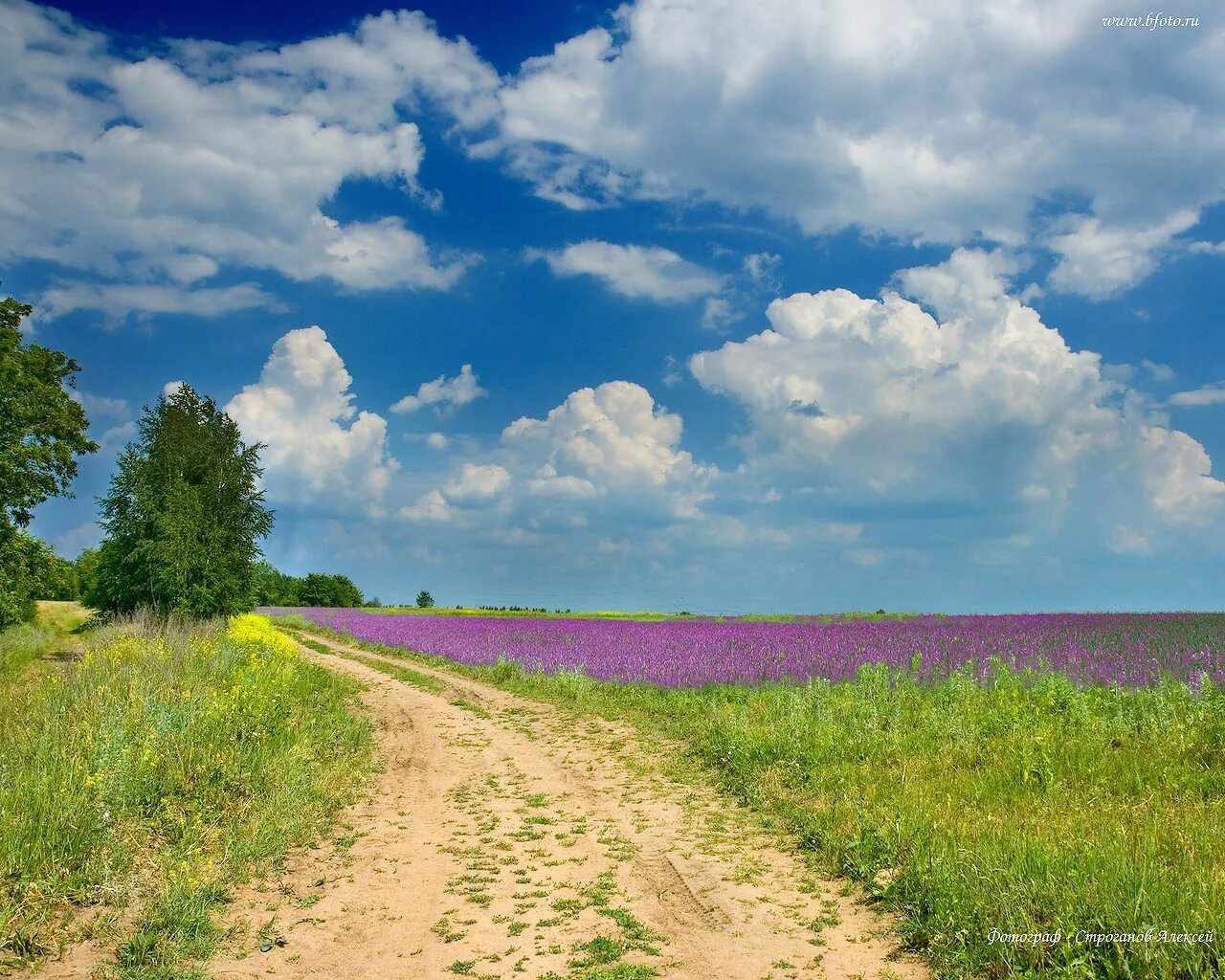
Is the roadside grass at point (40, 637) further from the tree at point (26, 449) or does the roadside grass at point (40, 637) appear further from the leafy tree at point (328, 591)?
the leafy tree at point (328, 591)

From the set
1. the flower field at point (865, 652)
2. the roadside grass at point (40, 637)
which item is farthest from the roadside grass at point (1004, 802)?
the roadside grass at point (40, 637)

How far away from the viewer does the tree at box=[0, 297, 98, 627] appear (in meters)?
24.4

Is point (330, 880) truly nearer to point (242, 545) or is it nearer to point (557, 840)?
point (557, 840)

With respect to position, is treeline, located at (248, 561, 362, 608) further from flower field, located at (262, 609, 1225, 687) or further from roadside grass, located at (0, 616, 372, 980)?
roadside grass, located at (0, 616, 372, 980)

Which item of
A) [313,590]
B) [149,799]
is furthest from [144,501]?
[313,590]

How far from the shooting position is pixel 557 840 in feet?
27.2

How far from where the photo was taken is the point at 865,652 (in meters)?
19.9

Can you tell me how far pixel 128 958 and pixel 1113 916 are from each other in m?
6.84

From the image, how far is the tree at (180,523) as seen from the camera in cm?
2881

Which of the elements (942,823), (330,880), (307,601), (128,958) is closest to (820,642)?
(942,823)

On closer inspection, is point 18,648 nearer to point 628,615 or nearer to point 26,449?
point 26,449

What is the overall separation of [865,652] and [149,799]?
16344 mm

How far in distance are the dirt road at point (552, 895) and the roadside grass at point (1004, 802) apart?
0.55m

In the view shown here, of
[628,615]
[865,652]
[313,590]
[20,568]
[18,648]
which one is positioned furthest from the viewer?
[313,590]
